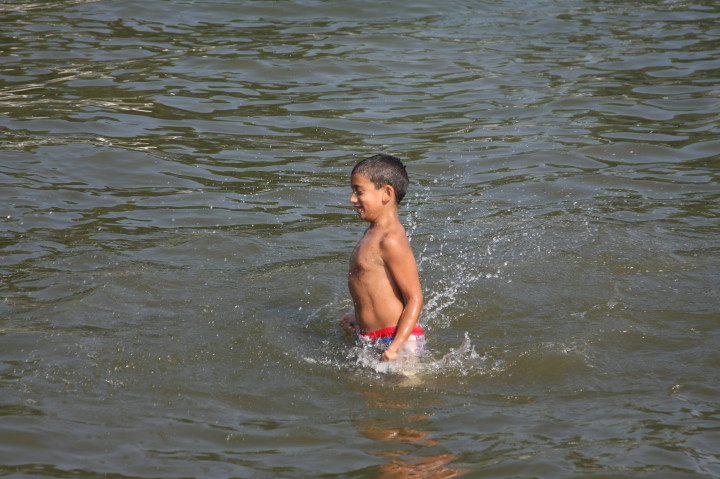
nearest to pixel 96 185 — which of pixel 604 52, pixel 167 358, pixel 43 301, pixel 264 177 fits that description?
pixel 264 177

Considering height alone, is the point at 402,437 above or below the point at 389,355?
below

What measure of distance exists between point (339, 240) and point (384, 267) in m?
2.35

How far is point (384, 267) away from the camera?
5.45 metres

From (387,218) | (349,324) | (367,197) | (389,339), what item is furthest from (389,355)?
(367,197)

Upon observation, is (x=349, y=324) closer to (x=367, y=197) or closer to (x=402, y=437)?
(x=367, y=197)

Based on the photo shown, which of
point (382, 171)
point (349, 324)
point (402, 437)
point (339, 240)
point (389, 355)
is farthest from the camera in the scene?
point (339, 240)

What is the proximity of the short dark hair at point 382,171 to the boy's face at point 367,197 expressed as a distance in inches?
1.1

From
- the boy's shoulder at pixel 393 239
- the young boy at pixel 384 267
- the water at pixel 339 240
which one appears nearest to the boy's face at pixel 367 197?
the young boy at pixel 384 267

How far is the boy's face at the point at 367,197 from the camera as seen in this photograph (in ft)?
17.5

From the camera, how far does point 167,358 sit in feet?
18.0

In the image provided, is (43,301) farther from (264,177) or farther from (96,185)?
(264,177)

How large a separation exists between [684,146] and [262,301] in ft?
18.0

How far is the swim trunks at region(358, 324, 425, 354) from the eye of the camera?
18.0ft

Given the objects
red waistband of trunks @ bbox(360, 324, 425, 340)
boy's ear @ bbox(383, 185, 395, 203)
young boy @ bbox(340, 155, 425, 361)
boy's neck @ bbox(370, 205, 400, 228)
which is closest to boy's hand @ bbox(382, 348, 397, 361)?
young boy @ bbox(340, 155, 425, 361)
